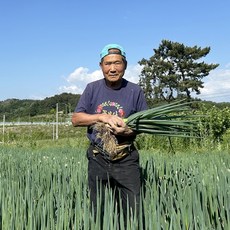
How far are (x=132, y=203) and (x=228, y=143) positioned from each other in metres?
6.47

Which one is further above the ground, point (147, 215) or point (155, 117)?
point (155, 117)

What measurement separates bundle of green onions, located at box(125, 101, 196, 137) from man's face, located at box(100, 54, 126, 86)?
251mm

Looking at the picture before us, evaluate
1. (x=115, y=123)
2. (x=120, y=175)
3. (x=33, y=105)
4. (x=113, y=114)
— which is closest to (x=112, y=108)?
(x=113, y=114)

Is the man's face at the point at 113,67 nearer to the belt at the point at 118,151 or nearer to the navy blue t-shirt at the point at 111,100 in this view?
the navy blue t-shirt at the point at 111,100

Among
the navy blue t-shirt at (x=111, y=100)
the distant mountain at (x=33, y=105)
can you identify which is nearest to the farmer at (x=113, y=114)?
the navy blue t-shirt at (x=111, y=100)

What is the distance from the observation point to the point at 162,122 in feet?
6.11

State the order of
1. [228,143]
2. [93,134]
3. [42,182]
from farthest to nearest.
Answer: [228,143]
[42,182]
[93,134]

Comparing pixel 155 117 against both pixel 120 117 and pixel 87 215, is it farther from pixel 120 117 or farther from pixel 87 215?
pixel 87 215

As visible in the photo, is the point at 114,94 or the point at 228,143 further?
the point at 228,143

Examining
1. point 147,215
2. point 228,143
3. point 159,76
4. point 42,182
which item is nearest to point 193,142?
point 228,143

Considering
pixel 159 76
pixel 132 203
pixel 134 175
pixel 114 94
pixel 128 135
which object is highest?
pixel 159 76

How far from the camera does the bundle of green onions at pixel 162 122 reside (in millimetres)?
1856

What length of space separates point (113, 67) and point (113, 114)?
0.24m

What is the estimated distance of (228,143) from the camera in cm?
805
